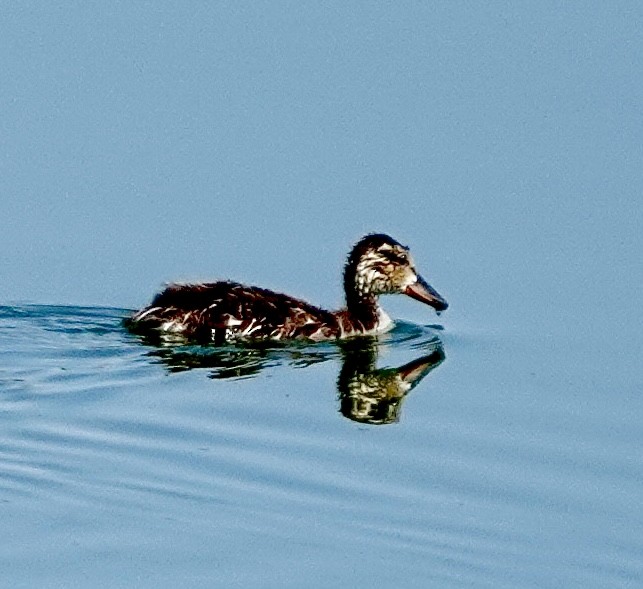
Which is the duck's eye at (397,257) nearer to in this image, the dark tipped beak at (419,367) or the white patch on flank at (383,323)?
the white patch on flank at (383,323)

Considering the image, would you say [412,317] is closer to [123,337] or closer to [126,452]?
[123,337]

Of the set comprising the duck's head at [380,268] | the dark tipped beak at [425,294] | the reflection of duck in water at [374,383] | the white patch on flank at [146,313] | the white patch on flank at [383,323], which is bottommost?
the reflection of duck in water at [374,383]

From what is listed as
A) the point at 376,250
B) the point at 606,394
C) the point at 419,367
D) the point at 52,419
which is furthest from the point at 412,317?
the point at 52,419

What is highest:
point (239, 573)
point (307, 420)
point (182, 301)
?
point (182, 301)

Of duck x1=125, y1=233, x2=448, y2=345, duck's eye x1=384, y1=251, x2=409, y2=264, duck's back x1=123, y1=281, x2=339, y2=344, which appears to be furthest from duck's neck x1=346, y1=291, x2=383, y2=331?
duck's back x1=123, y1=281, x2=339, y2=344

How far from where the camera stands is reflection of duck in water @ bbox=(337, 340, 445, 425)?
32.1 ft

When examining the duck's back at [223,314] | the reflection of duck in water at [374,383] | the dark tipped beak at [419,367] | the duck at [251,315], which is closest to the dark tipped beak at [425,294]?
the duck at [251,315]

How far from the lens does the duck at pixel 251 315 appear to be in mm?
11258

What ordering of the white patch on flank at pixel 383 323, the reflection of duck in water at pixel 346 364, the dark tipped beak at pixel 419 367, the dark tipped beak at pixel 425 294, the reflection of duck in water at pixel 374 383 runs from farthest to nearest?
the white patch on flank at pixel 383 323
the dark tipped beak at pixel 425 294
the dark tipped beak at pixel 419 367
the reflection of duck in water at pixel 346 364
the reflection of duck in water at pixel 374 383

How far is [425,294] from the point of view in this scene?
1192 centimetres

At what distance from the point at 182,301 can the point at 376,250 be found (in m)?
1.54

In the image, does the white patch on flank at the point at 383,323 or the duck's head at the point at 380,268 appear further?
the duck's head at the point at 380,268

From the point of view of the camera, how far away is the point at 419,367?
35.9ft

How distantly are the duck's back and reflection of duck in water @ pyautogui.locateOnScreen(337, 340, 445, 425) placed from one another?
453 millimetres
